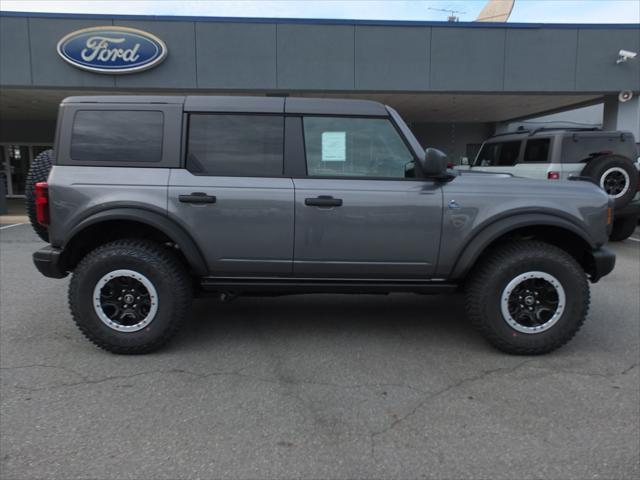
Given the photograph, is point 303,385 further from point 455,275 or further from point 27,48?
point 27,48

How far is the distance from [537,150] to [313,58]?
22.8 feet

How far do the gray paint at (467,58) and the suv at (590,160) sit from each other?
5011 mm

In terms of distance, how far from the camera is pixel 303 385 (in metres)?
3.41

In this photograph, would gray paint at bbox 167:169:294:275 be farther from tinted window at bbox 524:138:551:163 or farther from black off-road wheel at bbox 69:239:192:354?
tinted window at bbox 524:138:551:163

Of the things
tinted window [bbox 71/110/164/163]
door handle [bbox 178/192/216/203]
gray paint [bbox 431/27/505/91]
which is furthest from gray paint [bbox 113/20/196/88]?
door handle [bbox 178/192/216/203]

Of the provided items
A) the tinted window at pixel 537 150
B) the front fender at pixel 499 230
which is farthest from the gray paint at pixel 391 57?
the front fender at pixel 499 230

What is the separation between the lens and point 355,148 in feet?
12.9

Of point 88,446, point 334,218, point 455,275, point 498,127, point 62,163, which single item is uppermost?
point 498,127

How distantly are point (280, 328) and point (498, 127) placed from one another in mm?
19647

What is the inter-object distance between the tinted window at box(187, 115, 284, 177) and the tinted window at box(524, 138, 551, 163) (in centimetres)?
632

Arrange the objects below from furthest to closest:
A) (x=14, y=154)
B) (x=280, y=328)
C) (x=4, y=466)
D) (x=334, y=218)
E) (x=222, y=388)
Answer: (x=14, y=154), (x=280, y=328), (x=334, y=218), (x=222, y=388), (x=4, y=466)

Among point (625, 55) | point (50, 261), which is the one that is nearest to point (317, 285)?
point (50, 261)

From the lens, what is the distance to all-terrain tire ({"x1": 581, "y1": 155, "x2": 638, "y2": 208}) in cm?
802

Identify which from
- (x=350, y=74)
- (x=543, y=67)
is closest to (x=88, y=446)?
(x=350, y=74)
